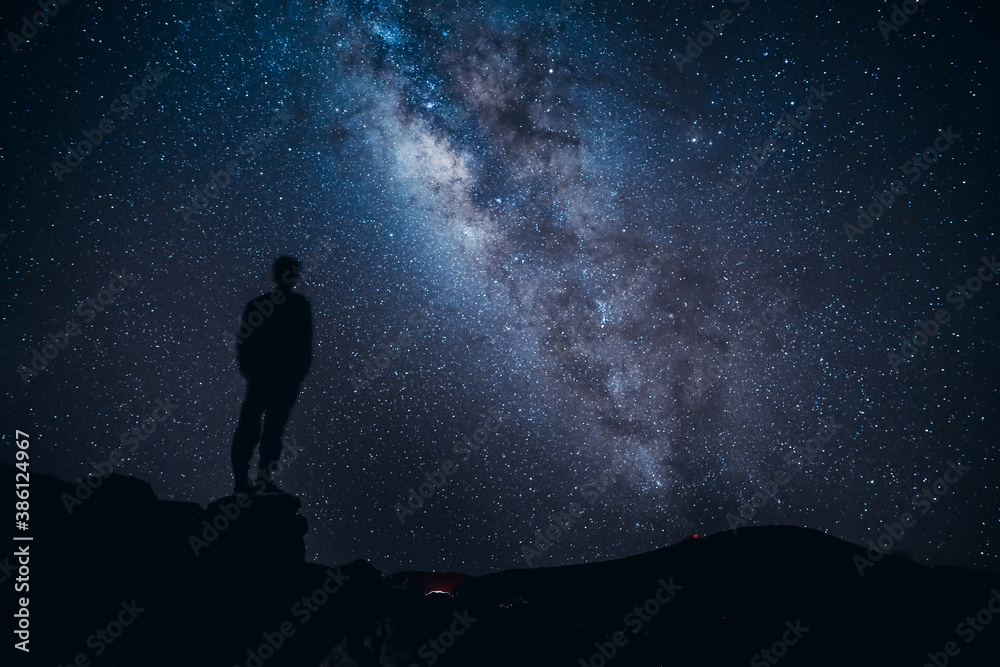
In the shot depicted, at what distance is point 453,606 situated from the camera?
12.3 feet

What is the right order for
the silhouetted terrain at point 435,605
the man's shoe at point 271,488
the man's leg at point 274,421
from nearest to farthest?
the silhouetted terrain at point 435,605 → the man's shoe at point 271,488 → the man's leg at point 274,421

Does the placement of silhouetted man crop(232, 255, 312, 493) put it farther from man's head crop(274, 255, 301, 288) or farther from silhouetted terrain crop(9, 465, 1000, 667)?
silhouetted terrain crop(9, 465, 1000, 667)

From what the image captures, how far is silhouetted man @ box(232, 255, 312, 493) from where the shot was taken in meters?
4.41

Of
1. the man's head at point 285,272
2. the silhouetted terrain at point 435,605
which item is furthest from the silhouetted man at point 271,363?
the silhouetted terrain at point 435,605

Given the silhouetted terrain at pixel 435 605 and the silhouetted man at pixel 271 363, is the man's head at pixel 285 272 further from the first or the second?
the silhouetted terrain at pixel 435 605

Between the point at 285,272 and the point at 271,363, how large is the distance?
87cm

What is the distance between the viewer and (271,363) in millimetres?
4492

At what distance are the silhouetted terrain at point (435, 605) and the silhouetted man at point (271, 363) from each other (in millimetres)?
565

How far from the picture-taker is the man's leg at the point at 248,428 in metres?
4.37

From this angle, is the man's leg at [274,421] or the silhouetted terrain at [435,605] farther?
the man's leg at [274,421]

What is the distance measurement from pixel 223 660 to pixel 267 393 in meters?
2.08

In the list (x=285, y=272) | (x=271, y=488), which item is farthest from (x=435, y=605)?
(x=285, y=272)

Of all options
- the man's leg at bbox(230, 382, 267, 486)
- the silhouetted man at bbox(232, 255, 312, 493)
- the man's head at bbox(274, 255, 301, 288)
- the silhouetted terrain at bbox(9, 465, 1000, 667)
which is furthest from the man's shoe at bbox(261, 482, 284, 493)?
the man's head at bbox(274, 255, 301, 288)

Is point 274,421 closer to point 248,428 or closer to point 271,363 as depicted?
point 248,428
